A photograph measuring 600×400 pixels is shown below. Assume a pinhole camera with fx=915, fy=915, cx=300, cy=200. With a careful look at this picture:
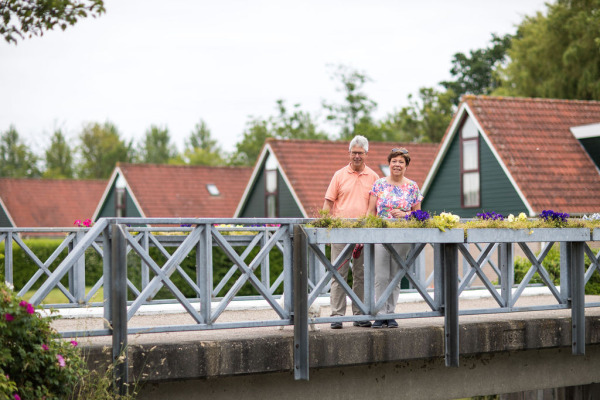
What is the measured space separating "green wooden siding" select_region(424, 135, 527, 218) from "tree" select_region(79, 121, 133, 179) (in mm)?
59025

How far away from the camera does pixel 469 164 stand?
87.6 ft

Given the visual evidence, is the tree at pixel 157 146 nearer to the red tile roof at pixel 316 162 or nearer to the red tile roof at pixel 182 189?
the red tile roof at pixel 182 189

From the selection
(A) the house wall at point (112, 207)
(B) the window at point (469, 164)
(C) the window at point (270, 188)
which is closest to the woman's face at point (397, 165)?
(B) the window at point (469, 164)

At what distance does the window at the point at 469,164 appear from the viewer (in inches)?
1035

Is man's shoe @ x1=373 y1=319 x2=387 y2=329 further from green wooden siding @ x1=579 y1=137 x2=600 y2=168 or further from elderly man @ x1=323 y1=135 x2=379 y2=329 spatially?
green wooden siding @ x1=579 y1=137 x2=600 y2=168

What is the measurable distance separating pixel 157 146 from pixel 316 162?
6962cm

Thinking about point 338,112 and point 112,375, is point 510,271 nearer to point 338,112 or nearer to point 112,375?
point 112,375

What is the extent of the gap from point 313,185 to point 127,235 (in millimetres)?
25353

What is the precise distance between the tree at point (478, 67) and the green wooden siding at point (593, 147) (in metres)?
31.5

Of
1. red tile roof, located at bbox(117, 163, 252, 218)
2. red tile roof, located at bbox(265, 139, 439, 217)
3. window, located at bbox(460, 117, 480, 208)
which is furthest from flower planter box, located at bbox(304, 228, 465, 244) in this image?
red tile roof, located at bbox(117, 163, 252, 218)

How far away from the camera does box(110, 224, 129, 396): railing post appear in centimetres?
664

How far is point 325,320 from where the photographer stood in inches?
300

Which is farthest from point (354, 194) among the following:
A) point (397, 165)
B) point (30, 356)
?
point (30, 356)

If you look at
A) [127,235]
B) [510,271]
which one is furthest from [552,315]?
[127,235]
